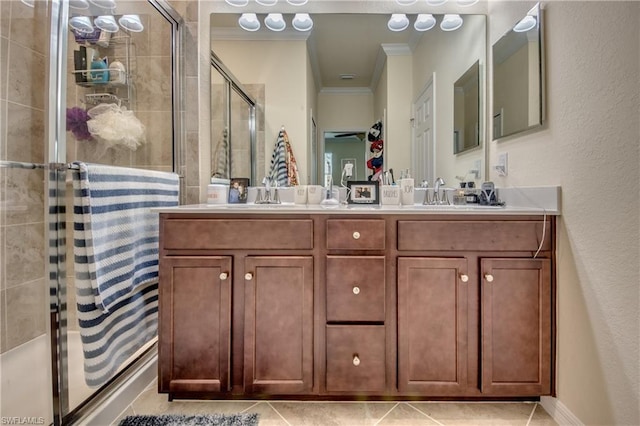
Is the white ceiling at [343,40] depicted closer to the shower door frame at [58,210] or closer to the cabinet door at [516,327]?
the shower door frame at [58,210]

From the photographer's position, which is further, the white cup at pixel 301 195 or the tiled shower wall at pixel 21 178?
the white cup at pixel 301 195

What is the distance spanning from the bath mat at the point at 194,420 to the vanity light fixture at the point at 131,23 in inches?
78.5

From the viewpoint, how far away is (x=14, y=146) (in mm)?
1499

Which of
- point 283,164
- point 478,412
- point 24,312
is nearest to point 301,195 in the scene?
point 283,164

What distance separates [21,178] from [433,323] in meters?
2.02

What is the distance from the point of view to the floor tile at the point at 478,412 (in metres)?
1.31

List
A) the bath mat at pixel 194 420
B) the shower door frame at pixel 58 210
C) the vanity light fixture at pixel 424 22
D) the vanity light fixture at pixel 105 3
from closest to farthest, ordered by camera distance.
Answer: the shower door frame at pixel 58 210 < the bath mat at pixel 194 420 < the vanity light fixture at pixel 105 3 < the vanity light fixture at pixel 424 22

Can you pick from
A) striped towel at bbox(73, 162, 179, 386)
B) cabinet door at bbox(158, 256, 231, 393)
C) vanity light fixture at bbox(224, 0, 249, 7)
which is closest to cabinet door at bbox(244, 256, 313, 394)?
cabinet door at bbox(158, 256, 231, 393)

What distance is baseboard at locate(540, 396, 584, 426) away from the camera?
122cm

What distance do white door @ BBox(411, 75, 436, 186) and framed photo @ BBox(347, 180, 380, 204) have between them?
0.31 m

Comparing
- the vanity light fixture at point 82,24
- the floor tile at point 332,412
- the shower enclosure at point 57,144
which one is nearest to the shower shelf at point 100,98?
the shower enclosure at point 57,144

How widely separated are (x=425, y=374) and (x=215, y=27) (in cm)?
214

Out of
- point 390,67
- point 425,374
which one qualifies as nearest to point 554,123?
point 390,67

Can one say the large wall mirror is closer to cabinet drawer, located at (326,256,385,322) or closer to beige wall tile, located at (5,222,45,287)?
cabinet drawer, located at (326,256,385,322)
